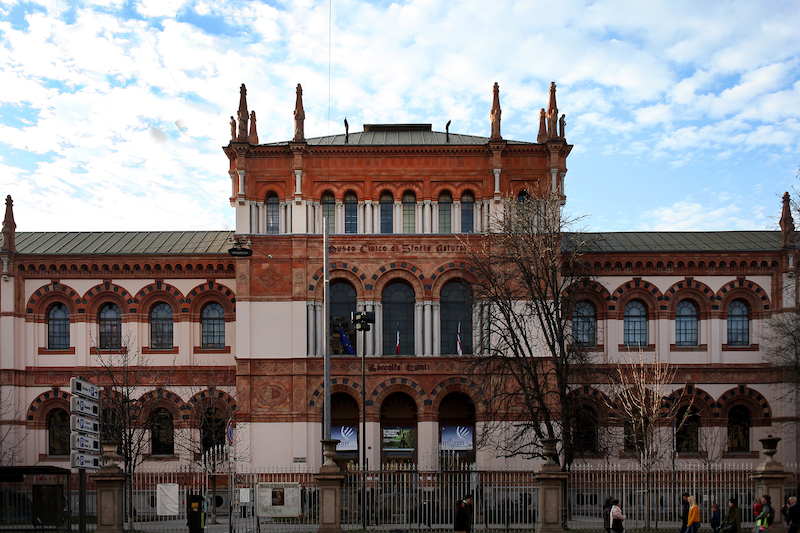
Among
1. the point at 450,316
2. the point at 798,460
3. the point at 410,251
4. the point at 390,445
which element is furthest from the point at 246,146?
the point at 798,460

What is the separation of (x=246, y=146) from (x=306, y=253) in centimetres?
598

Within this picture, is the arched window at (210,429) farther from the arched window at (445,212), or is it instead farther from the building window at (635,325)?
the building window at (635,325)

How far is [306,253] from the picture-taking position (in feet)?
123

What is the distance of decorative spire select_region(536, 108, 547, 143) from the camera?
38875 mm

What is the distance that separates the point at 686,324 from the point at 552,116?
41.4 ft

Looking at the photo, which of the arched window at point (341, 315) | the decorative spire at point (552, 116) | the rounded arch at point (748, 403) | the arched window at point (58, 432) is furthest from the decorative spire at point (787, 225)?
the arched window at point (58, 432)

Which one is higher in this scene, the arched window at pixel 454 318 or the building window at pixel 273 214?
the building window at pixel 273 214

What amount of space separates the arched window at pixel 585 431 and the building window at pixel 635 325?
4792 millimetres

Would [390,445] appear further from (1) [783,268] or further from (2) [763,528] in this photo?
(1) [783,268]

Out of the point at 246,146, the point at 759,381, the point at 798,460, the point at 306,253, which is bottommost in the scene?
the point at 798,460

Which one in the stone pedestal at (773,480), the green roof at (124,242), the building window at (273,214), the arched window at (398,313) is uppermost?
the building window at (273,214)

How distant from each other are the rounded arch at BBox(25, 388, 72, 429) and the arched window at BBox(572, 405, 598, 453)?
80.5 ft

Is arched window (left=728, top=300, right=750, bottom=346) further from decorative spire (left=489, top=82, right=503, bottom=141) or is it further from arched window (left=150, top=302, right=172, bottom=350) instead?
arched window (left=150, top=302, right=172, bottom=350)

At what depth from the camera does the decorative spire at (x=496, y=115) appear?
125ft
